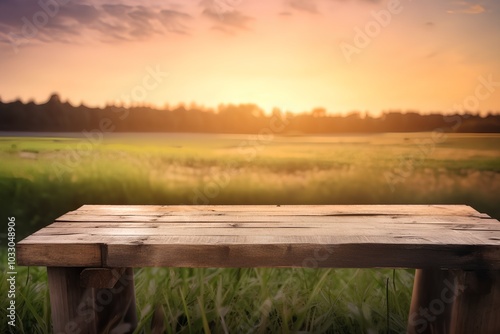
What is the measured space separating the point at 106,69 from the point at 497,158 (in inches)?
92.2

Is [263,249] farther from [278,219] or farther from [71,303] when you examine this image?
[71,303]

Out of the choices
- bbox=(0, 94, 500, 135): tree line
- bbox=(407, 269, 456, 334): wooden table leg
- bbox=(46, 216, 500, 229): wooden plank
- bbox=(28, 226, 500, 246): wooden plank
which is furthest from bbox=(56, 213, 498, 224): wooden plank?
bbox=(0, 94, 500, 135): tree line

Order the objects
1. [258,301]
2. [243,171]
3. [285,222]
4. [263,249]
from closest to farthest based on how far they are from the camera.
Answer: [263,249] → [285,222] → [258,301] → [243,171]

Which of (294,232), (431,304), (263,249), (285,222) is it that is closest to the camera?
(263,249)

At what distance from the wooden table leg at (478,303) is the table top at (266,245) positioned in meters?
0.08

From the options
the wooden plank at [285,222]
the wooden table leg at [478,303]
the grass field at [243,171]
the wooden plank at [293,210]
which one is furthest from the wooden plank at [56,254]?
the grass field at [243,171]

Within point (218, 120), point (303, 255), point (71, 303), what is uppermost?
point (218, 120)

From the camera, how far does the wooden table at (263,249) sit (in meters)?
1.39

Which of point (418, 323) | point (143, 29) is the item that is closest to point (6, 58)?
point (143, 29)

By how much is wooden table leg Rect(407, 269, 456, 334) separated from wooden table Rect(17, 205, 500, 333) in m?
0.16

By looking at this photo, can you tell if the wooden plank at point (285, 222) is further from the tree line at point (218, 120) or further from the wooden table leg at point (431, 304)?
the tree line at point (218, 120)

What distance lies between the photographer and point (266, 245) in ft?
4.57

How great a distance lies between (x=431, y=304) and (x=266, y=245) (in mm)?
809

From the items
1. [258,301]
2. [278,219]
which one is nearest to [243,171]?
[258,301]
